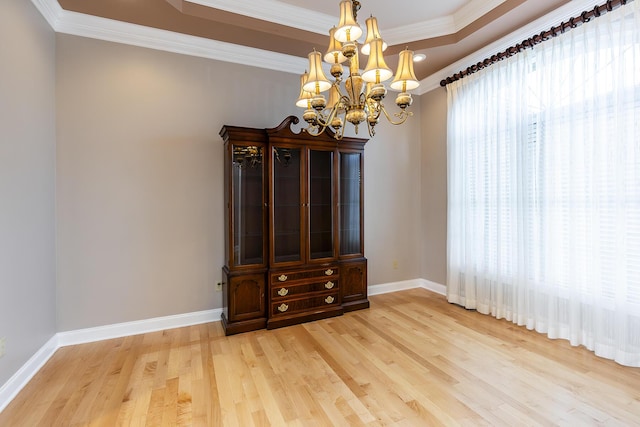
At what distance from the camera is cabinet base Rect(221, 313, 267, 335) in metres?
2.90

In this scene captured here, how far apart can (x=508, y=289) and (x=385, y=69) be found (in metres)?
2.69

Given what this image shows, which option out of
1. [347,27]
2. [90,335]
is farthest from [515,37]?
[90,335]

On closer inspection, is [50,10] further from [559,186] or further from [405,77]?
[559,186]

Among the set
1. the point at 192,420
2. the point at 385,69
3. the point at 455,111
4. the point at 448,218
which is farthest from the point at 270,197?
the point at 455,111

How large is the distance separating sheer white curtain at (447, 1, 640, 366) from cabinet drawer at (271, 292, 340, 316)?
165cm

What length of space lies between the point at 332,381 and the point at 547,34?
11.6ft

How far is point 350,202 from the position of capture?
140 inches

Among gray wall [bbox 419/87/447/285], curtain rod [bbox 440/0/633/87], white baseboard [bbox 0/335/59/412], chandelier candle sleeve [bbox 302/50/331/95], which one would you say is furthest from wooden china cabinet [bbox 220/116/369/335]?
curtain rod [bbox 440/0/633/87]

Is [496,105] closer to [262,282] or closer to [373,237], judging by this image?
[373,237]

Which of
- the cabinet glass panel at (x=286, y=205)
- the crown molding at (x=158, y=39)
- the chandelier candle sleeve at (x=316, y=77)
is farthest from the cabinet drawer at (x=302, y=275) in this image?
the crown molding at (x=158, y=39)

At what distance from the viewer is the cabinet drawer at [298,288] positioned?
3.09m

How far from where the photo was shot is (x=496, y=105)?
323 centimetres

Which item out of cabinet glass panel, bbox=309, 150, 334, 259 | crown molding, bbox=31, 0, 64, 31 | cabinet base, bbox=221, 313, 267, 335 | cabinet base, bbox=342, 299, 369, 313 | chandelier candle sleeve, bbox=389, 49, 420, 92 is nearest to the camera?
chandelier candle sleeve, bbox=389, 49, 420, 92

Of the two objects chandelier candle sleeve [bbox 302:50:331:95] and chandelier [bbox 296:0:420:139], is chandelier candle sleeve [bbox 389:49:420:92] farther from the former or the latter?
chandelier candle sleeve [bbox 302:50:331:95]
